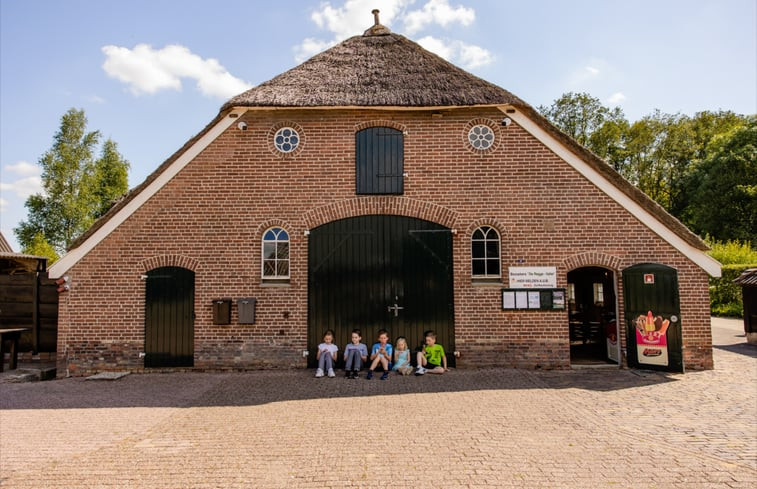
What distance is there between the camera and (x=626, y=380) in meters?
8.35

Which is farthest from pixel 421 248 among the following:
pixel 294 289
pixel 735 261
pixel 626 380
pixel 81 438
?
pixel 735 261

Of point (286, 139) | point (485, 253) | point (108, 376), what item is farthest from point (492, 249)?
point (108, 376)

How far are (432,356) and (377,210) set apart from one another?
3.25 meters

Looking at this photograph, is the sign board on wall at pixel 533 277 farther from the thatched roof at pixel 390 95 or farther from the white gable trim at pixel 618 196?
the thatched roof at pixel 390 95

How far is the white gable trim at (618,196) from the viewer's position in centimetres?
905

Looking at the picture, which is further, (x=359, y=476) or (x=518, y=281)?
(x=518, y=281)

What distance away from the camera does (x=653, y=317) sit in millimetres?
8930

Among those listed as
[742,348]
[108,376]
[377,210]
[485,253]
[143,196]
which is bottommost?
[742,348]

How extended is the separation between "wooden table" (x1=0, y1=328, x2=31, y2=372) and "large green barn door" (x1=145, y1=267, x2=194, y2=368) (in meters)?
3.12

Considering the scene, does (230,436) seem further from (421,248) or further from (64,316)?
(64,316)

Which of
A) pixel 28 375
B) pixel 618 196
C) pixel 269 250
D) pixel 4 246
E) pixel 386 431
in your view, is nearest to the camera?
pixel 386 431

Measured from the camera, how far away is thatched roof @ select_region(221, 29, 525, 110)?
9.33m

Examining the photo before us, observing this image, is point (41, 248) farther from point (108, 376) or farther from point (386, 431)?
point (386, 431)

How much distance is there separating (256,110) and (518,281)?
22.1 feet
